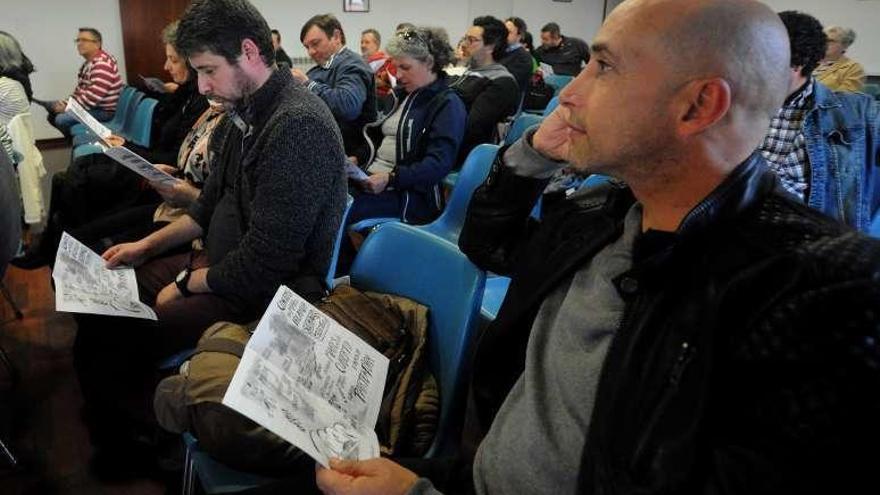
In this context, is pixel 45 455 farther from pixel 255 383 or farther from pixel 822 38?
pixel 822 38

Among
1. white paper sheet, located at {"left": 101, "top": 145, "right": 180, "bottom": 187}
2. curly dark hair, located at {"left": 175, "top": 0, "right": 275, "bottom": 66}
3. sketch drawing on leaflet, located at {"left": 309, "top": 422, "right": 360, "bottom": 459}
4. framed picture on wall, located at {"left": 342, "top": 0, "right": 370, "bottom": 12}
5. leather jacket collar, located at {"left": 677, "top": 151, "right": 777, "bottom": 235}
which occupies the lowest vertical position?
sketch drawing on leaflet, located at {"left": 309, "top": 422, "right": 360, "bottom": 459}

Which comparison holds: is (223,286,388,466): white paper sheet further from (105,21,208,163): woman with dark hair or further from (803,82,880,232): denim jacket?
(105,21,208,163): woman with dark hair

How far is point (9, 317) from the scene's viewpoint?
255 centimetres

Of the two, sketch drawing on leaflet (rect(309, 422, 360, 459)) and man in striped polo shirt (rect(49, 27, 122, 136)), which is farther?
man in striped polo shirt (rect(49, 27, 122, 136))

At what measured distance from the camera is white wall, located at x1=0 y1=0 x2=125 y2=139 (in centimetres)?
624

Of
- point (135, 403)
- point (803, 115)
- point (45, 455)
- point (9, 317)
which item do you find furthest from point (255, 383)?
point (9, 317)

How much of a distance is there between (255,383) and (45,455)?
4.68 feet

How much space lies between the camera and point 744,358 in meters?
0.61

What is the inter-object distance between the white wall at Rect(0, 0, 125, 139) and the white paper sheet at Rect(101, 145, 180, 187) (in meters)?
5.63

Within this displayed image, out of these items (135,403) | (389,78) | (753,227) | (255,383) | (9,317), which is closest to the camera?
(753,227)

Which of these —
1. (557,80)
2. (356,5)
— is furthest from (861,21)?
(356,5)

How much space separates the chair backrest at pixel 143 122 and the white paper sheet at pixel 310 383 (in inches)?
137

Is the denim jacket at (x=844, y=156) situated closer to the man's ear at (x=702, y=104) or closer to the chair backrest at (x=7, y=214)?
the man's ear at (x=702, y=104)

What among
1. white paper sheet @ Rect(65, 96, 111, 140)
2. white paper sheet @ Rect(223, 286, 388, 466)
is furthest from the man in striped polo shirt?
white paper sheet @ Rect(223, 286, 388, 466)
